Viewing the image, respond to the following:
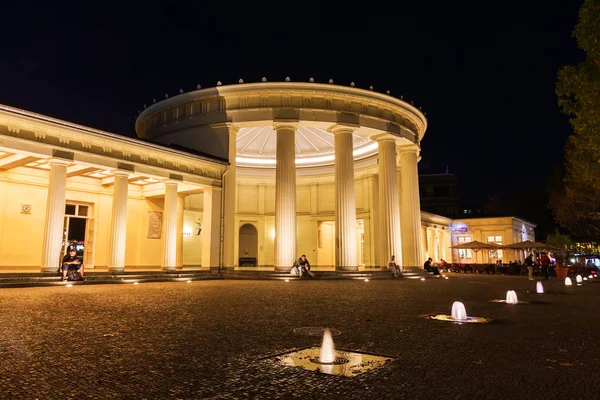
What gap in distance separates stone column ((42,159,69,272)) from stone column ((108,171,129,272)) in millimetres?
2530

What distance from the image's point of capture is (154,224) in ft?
88.1

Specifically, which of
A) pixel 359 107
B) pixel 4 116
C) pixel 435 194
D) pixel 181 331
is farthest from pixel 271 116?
pixel 435 194

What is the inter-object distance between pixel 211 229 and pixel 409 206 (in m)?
13.9

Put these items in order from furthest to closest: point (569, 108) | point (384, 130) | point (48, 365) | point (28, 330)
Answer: point (384, 130) < point (569, 108) < point (28, 330) < point (48, 365)

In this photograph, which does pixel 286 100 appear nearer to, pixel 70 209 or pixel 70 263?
pixel 70 209

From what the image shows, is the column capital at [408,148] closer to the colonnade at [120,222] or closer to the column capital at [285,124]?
the column capital at [285,124]

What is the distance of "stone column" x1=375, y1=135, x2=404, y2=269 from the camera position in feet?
89.7

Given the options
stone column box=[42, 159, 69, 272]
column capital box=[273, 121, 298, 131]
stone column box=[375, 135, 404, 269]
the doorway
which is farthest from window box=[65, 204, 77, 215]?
stone column box=[375, 135, 404, 269]

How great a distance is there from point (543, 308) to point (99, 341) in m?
10.2

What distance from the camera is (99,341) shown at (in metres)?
6.06

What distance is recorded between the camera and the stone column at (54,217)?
17.7 m

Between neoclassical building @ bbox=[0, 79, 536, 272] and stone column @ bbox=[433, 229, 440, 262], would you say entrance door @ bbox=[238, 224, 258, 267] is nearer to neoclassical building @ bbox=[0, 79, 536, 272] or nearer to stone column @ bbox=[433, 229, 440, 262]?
neoclassical building @ bbox=[0, 79, 536, 272]

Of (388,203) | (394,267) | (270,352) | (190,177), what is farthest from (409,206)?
(270,352)

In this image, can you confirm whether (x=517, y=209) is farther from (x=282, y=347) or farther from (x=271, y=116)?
(x=282, y=347)
